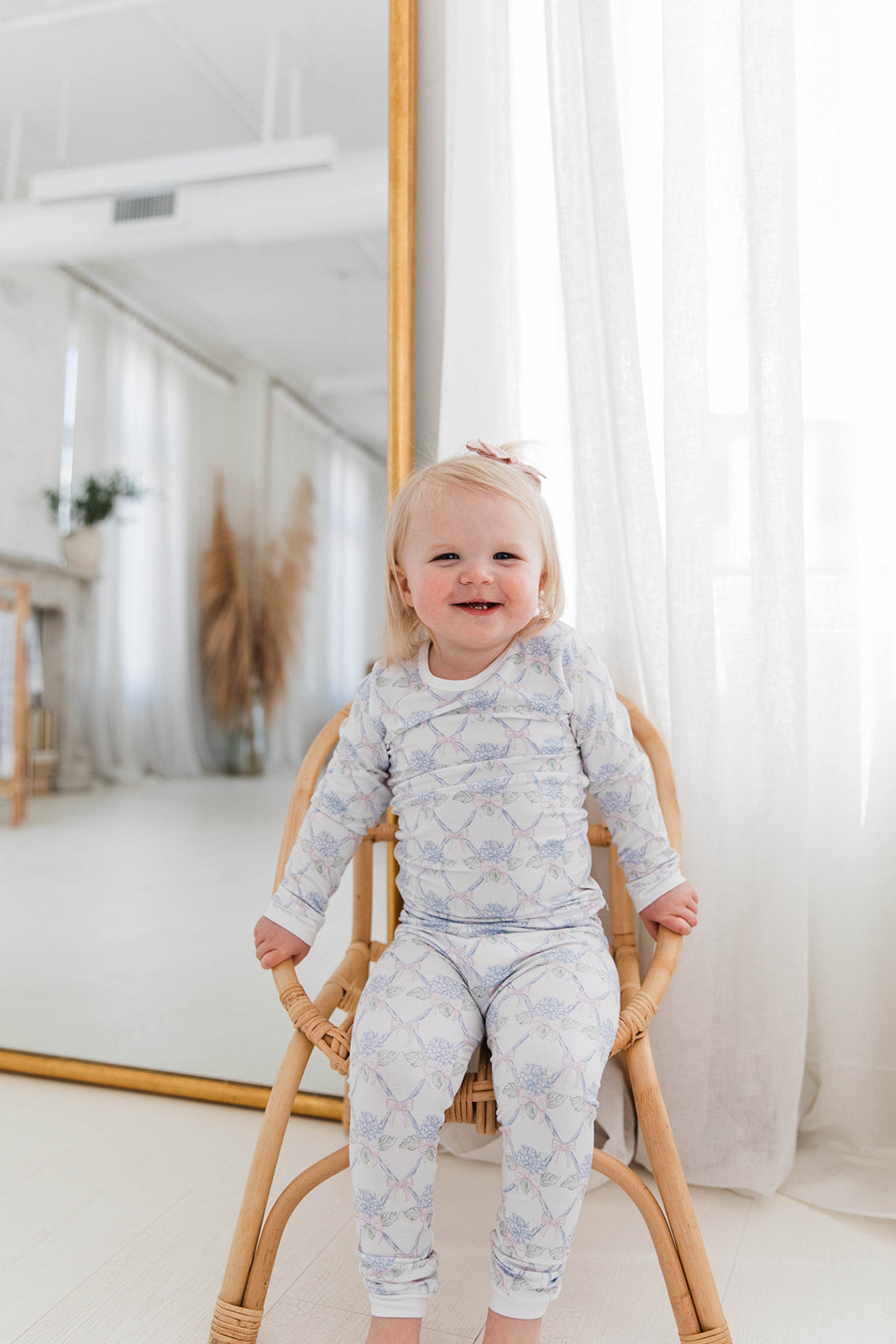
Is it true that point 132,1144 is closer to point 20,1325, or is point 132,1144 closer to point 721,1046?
point 20,1325

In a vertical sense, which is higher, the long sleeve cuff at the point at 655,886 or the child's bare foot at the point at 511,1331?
the long sleeve cuff at the point at 655,886

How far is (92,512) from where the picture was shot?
158 cm

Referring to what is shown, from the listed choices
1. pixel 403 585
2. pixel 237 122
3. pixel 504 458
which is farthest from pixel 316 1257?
pixel 237 122

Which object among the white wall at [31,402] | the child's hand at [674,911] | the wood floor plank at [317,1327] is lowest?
the wood floor plank at [317,1327]

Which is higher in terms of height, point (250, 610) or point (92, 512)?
point (92, 512)

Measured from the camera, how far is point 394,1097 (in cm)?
92

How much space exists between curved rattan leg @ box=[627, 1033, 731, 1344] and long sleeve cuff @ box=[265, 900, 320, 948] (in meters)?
0.38

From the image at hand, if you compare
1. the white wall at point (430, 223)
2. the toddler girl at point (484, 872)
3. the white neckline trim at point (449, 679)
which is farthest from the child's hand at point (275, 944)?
the white wall at point (430, 223)

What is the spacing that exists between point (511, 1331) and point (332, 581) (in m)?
0.97

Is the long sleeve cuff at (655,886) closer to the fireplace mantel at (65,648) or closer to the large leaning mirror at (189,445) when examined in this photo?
the large leaning mirror at (189,445)

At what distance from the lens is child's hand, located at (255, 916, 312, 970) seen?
3.57 ft

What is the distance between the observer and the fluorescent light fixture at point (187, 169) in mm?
1472

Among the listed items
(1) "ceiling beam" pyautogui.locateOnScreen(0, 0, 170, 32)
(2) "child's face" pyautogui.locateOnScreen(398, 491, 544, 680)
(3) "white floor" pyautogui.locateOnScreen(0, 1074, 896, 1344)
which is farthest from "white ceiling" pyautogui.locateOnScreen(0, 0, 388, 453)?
(3) "white floor" pyautogui.locateOnScreen(0, 1074, 896, 1344)

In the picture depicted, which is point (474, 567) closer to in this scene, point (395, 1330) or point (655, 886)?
point (655, 886)
